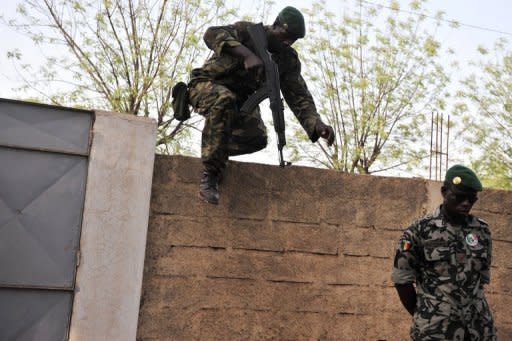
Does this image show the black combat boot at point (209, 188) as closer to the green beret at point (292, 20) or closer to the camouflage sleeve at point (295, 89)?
the camouflage sleeve at point (295, 89)

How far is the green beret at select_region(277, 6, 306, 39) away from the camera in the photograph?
436cm

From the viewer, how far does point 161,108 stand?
18.8m

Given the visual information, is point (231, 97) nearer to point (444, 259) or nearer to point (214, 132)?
point (214, 132)

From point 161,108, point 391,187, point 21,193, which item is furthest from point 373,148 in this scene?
point 21,193

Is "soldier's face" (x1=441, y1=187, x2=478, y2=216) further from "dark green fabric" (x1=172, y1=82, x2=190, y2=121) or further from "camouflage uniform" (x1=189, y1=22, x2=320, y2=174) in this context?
"dark green fabric" (x1=172, y1=82, x2=190, y2=121)

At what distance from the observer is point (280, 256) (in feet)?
14.9

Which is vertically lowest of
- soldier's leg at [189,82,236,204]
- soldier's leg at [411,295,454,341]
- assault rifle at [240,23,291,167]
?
soldier's leg at [411,295,454,341]

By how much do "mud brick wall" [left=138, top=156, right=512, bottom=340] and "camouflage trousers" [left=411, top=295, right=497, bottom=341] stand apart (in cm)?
123

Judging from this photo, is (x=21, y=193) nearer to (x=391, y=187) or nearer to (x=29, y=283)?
(x=29, y=283)

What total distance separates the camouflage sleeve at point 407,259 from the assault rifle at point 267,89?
4.09 ft

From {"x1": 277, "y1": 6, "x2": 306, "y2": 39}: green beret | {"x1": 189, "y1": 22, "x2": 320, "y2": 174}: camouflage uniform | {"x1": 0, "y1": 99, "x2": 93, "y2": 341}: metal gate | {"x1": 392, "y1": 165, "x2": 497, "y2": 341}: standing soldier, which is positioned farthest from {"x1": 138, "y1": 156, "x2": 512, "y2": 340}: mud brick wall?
{"x1": 392, "y1": 165, "x2": 497, "y2": 341}: standing soldier

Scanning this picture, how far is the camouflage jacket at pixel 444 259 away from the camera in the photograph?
340cm

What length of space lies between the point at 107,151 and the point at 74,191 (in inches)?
12.4

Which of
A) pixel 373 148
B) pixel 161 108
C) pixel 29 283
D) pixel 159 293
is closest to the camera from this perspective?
pixel 29 283
